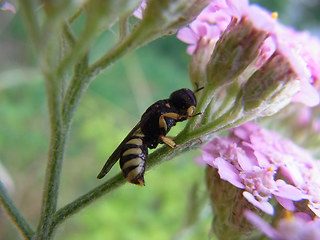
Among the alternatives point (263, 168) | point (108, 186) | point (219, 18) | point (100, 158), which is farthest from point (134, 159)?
point (100, 158)

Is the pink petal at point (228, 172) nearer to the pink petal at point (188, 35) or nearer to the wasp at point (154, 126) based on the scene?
the wasp at point (154, 126)

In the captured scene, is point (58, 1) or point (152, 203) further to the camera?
point (152, 203)

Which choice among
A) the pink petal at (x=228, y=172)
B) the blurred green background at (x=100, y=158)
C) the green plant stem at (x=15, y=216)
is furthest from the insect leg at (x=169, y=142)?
the blurred green background at (x=100, y=158)

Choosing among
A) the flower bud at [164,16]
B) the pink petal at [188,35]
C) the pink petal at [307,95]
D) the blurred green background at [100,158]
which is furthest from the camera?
the blurred green background at [100,158]

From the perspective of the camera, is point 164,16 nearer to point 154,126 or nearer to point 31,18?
point 31,18

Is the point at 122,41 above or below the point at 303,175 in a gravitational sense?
above

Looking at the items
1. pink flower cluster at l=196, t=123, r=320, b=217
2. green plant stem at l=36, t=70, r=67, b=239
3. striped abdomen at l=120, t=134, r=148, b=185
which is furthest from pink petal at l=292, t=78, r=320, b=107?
green plant stem at l=36, t=70, r=67, b=239

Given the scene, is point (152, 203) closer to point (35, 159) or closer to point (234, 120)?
point (35, 159)

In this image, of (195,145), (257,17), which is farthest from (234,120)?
(257,17)
